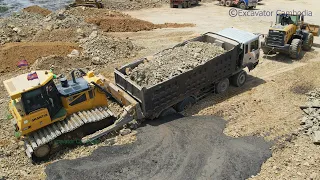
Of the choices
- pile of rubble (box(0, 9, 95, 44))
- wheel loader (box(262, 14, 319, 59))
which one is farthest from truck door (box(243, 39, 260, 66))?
pile of rubble (box(0, 9, 95, 44))

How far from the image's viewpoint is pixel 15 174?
9.78 metres

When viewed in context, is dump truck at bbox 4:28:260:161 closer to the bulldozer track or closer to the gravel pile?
the bulldozer track

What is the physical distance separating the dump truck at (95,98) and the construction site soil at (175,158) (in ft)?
2.92

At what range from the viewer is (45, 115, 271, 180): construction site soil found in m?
9.66

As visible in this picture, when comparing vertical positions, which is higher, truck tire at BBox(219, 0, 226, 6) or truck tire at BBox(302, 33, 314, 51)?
truck tire at BBox(219, 0, 226, 6)

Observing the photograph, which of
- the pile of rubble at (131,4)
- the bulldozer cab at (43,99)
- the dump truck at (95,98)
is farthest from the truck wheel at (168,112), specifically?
the pile of rubble at (131,4)

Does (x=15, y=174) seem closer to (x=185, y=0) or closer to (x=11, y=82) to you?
(x=11, y=82)

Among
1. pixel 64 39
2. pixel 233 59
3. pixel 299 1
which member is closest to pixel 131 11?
pixel 64 39

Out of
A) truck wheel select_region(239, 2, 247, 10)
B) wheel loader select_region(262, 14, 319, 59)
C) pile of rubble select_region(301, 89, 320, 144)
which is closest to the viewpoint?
pile of rubble select_region(301, 89, 320, 144)

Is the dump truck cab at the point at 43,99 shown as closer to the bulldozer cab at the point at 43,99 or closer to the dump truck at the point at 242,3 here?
the bulldozer cab at the point at 43,99

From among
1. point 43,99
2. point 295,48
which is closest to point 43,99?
point 43,99

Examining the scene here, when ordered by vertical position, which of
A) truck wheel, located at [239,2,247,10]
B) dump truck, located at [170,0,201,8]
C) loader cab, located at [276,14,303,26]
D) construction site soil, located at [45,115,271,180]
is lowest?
construction site soil, located at [45,115,271,180]

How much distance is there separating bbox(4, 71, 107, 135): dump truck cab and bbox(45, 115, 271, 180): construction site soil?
1586 millimetres

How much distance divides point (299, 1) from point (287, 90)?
24.6 metres
